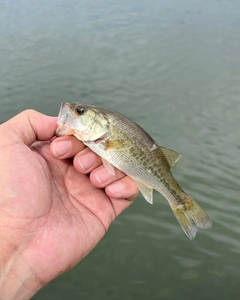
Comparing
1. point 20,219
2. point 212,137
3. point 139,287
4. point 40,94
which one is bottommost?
point 139,287

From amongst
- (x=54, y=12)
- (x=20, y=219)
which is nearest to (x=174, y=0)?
(x=54, y=12)

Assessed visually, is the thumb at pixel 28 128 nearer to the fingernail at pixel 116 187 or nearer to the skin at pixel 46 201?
the skin at pixel 46 201

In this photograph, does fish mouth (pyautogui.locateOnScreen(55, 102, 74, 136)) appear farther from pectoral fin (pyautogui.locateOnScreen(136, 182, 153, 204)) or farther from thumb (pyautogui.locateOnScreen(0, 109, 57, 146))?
Result: pectoral fin (pyautogui.locateOnScreen(136, 182, 153, 204))

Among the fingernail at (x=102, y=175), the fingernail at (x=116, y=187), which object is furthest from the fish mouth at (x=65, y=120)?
the fingernail at (x=116, y=187)

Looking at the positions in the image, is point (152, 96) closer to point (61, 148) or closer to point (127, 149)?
point (127, 149)

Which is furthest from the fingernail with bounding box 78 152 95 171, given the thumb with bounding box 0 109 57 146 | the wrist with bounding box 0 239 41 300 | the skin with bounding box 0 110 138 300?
the wrist with bounding box 0 239 41 300

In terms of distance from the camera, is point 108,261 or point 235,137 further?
point 235,137

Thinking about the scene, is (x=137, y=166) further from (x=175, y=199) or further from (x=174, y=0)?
(x=174, y=0)
